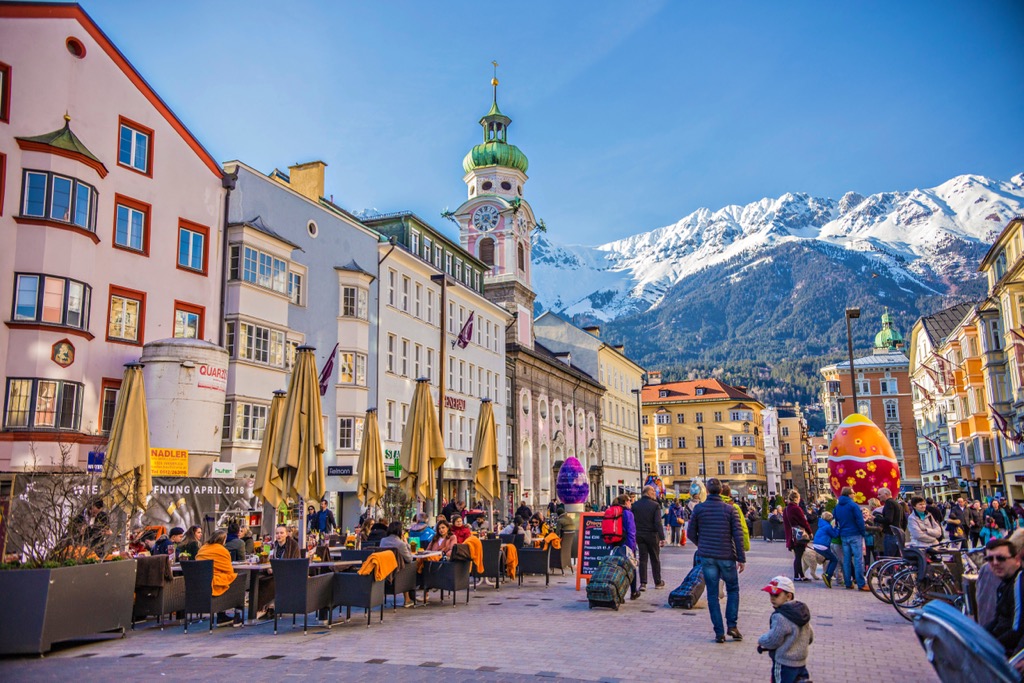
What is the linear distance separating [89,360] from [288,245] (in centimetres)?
897

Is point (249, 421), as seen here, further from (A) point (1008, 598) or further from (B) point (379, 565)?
(A) point (1008, 598)

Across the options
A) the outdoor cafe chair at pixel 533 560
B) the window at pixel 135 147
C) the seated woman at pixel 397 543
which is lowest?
the outdoor cafe chair at pixel 533 560

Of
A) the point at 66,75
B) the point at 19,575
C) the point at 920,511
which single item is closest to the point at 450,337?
the point at 66,75

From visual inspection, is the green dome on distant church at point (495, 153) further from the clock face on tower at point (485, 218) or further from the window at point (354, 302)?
the window at point (354, 302)

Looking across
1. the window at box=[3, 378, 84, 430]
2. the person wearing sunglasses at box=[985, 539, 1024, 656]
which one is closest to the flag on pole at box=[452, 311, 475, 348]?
the window at box=[3, 378, 84, 430]

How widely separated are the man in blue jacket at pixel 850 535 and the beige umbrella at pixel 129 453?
44.7 ft

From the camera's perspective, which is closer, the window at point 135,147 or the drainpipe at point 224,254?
the window at point 135,147

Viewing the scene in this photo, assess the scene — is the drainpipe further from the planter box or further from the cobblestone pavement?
the planter box

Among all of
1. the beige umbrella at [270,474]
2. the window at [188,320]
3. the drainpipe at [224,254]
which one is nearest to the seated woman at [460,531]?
the beige umbrella at [270,474]

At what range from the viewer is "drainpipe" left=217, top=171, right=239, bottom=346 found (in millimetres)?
27531

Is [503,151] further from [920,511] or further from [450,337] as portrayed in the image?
[920,511]

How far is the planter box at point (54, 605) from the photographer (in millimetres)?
9727

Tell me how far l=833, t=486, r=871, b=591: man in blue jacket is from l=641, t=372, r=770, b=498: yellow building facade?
7759cm

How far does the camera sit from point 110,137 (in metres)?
24.5
